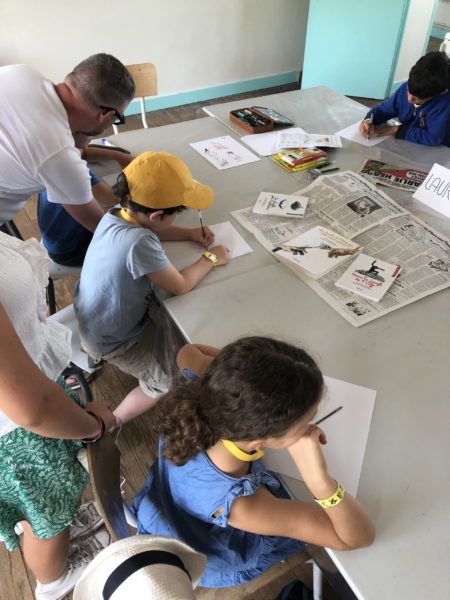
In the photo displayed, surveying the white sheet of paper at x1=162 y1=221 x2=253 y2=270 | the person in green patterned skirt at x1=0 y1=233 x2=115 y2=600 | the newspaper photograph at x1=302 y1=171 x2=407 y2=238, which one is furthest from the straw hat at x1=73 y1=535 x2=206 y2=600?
the newspaper photograph at x1=302 y1=171 x2=407 y2=238

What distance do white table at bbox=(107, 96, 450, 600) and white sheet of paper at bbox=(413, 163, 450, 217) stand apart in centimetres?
4

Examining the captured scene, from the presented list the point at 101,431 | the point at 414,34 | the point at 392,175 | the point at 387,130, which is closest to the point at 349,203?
the point at 392,175

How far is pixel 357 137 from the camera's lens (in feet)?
6.44

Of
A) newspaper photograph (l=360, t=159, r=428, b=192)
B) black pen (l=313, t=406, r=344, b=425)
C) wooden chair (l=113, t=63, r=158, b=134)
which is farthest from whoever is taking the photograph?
wooden chair (l=113, t=63, r=158, b=134)

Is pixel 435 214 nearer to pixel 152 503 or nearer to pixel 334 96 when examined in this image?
pixel 334 96

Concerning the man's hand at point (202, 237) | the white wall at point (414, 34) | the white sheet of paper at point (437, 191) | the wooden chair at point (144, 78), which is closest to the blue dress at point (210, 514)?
the man's hand at point (202, 237)

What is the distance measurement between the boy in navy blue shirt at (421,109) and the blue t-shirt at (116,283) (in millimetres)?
1255

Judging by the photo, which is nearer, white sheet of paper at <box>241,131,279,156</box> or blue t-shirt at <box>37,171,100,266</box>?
blue t-shirt at <box>37,171,100,266</box>

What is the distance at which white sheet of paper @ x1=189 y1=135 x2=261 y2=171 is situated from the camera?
69.7 inches

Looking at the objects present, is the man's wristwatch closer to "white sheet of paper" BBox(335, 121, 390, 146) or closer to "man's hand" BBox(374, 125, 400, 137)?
"white sheet of paper" BBox(335, 121, 390, 146)

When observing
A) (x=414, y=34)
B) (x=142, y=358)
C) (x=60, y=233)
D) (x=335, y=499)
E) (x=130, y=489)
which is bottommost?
(x=130, y=489)

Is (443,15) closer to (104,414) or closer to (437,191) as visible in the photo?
(437,191)

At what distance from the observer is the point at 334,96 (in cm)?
232

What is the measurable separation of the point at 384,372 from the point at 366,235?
0.55 meters
